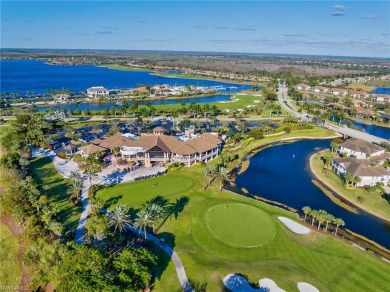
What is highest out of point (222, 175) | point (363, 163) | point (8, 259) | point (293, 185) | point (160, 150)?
point (160, 150)

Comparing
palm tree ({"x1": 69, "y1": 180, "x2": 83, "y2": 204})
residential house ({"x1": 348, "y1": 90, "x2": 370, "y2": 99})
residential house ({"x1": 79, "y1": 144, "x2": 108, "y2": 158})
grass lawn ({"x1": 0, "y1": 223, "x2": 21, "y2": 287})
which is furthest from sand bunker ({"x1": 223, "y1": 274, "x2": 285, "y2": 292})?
residential house ({"x1": 348, "y1": 90, "x2": 370, "y2": 99})

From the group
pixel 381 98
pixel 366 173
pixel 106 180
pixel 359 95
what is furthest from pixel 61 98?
pixel 381 98

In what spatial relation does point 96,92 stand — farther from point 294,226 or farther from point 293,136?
point 294,226

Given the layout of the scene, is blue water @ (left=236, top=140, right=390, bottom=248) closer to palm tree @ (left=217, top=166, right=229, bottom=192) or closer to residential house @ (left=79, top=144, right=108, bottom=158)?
→ palm tree @ (left=217, top=166, right=229, bottom=192)

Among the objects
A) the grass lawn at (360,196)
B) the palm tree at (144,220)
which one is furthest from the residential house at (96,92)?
the palm tree at (144,220)

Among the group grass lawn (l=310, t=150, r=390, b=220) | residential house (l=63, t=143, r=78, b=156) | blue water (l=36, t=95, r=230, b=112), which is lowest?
blue water (l=36, t=95, r=230, b=112)

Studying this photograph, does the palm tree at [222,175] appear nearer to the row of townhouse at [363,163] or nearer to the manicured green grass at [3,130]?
the row of townhouse at [363,163]
